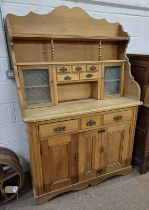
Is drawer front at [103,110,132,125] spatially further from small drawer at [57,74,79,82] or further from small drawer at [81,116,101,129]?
small drawer at [57,74,79,82]

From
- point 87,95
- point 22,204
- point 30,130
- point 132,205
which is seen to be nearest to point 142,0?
point 87,95

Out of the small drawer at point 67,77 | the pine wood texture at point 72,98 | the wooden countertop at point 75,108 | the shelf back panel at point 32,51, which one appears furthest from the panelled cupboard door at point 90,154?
the shelf back panel at point 32,51

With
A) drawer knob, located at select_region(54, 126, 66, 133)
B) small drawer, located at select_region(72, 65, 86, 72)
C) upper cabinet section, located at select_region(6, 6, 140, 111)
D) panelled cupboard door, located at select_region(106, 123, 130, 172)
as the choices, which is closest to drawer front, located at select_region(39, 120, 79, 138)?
drawer knob, located at select_region(54, 126, 66, 133)

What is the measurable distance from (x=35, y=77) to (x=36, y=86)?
8 cm

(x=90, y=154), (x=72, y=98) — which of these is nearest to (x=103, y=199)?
(x=90, y=154)

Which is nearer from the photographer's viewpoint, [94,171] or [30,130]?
[30,130]

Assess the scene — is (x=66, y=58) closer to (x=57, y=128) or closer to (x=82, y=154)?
(x=57, y=128)

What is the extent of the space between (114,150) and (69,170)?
0.50 m

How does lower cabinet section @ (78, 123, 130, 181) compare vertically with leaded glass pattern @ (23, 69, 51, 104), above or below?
below

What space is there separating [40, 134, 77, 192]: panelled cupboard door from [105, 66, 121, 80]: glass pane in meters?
0.72

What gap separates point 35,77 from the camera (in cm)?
146

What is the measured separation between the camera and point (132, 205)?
1521mm

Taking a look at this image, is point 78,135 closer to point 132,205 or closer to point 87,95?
point 87,95

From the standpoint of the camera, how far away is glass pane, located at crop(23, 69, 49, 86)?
1428 mm
